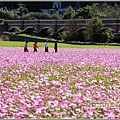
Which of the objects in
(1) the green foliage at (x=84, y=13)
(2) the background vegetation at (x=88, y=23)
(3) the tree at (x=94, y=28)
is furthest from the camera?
(1) the green foliage at (x=84, y=13)

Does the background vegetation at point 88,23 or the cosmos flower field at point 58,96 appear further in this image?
the background vegetation at point 88,23

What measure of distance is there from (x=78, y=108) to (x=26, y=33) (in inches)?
3203

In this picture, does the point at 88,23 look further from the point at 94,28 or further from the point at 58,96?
the point at 58,96

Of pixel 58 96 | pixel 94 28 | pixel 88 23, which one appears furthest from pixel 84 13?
pixel 58 96

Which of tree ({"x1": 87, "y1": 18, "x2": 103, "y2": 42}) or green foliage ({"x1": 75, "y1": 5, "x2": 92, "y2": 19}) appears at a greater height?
green foliage ({"x1": 75, "y1": 5, "x2": 92, "y2": 19})

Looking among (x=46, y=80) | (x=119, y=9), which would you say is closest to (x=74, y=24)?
(x=119, y=9)

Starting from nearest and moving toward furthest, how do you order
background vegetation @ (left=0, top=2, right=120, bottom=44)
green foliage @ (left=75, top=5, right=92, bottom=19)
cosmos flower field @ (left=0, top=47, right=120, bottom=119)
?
cosmos flower field @ (left=0, top=47, right=120, bottom=119), background vegetation @ (left=0, top=2, right=120, bottom=44), green foliage @ (left=75, top=5, right=92, bottom=19)

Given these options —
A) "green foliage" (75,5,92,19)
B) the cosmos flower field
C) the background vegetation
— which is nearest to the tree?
the background vegetation

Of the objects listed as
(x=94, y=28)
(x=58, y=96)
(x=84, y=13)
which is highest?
(x=84, y=13)

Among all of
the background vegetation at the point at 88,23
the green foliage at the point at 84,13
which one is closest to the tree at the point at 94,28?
the background vegetation at the point at 88,23

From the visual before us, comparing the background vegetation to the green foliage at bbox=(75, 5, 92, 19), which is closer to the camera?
the background vegetation

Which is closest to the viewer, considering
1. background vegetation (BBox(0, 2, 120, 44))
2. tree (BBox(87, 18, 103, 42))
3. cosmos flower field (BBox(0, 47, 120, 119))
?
cosmos flower field (BBox(0, 47, 120, 119))

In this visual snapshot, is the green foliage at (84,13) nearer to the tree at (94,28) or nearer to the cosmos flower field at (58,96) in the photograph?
the tree at (94,28)

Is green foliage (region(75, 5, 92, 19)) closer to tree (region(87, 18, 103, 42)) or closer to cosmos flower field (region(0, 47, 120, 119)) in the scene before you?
tree (region(87, 18, 103, 42))
